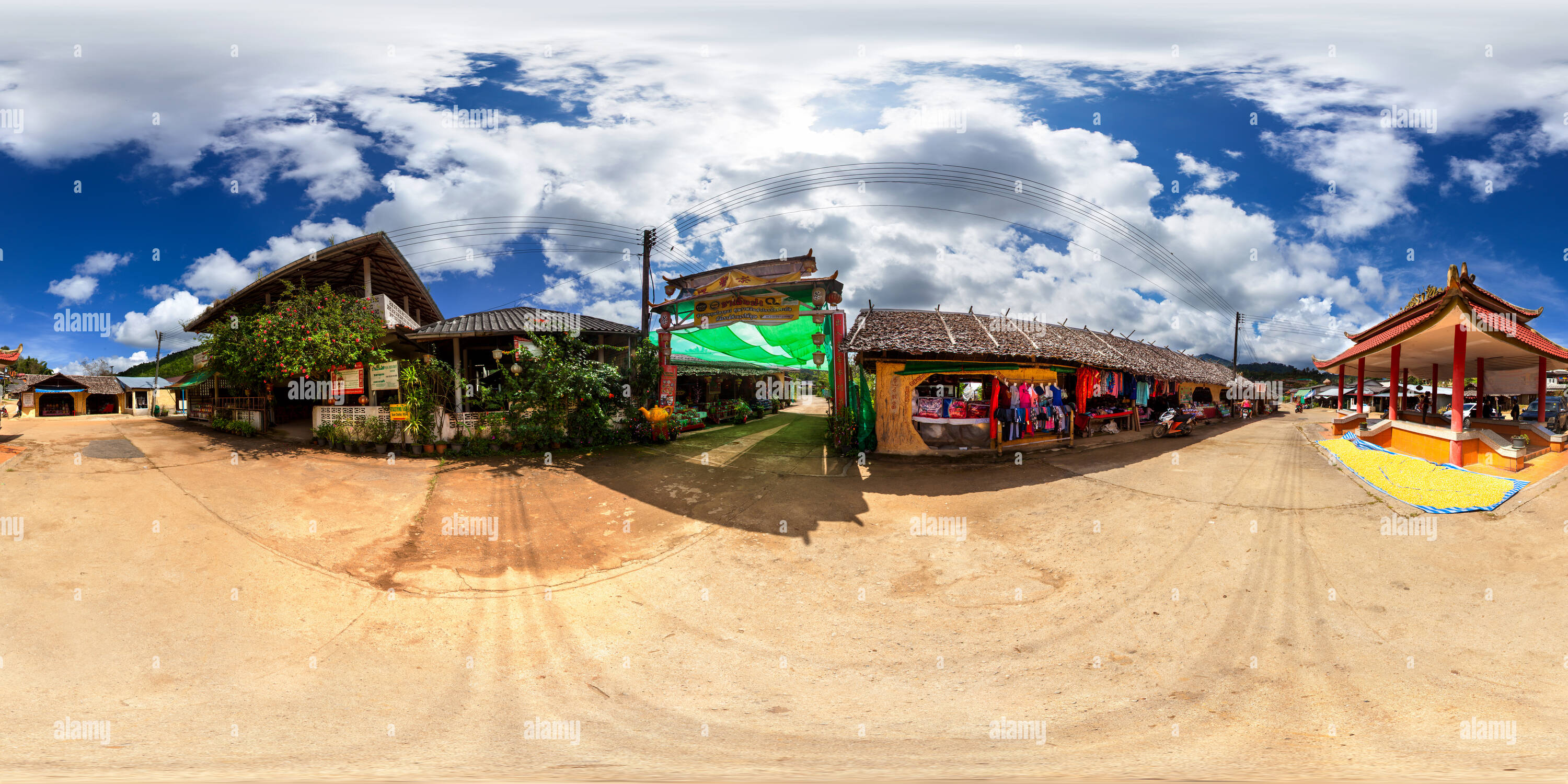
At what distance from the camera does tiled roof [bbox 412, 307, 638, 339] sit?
13.0m

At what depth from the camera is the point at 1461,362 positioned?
900 cm

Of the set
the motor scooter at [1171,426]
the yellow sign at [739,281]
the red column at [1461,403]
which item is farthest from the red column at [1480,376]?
the yellow sign at [739,281]

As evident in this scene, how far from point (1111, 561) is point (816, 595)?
3.47m

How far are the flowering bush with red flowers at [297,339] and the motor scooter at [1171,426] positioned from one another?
1993 centimetres

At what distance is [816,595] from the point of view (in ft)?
18.9

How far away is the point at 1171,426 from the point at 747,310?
40.4 feet

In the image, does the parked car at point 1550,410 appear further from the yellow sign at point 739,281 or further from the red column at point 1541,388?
the yellow sign at point 739,281

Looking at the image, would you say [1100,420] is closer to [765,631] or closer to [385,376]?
[765,631]

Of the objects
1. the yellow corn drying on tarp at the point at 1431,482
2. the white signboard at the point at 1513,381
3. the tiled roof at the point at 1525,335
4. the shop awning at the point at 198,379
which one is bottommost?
the yellow corn drying on tarp at the point at 1431,482

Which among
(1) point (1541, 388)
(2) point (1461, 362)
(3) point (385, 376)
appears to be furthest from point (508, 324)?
(1) point (1541, 388)

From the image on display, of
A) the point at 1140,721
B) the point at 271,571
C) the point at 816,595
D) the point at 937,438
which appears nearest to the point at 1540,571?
the point at 1140,721

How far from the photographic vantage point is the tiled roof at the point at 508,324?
1298 cm

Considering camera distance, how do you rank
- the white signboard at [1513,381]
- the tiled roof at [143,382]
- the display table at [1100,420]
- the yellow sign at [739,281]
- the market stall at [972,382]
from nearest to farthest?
the yellow sign at [739,281] → the market stall at [972,382] → the white signboard at [1513,381] → the display table at [1100,420] → the tiled roof at [143,382]

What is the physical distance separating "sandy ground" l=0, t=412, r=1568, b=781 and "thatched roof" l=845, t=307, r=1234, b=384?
383 cm
